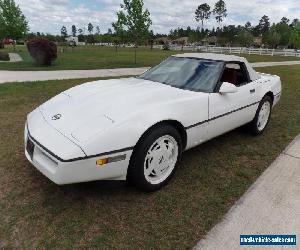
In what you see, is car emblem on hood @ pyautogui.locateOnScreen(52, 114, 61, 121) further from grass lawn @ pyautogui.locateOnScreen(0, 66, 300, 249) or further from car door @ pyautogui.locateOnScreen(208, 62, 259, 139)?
car door @ pyautogui.locateOnScreen(208, 62, 259, 139)

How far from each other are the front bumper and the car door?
1.41 m

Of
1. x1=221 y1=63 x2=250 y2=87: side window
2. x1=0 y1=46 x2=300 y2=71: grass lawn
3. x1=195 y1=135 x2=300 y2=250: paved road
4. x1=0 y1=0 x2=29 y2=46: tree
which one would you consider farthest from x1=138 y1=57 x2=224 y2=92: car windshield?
x1=0 y1=0 x2=29 y2=46: tree

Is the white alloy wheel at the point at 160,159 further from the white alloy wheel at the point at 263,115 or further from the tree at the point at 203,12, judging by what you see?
the tree at the point at 203,12

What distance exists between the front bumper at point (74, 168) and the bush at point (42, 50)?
13.1 m

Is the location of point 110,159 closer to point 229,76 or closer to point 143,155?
point 143,155

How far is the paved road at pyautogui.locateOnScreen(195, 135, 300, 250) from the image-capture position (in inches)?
96.6

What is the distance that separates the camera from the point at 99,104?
9.76ft

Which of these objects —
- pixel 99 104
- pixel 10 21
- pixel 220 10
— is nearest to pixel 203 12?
pixel 220 10

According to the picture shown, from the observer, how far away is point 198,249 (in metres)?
2.30

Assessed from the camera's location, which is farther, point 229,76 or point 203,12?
point 203,12

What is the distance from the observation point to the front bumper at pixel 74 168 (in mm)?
2369

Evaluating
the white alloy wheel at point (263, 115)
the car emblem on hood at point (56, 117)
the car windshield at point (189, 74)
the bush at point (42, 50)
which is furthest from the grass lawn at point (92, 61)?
the car emblem on hood at point (56, 117)

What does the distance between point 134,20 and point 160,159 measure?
1561 centimetres

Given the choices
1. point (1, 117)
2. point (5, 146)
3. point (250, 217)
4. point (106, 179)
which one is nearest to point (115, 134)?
point (106, 179)
